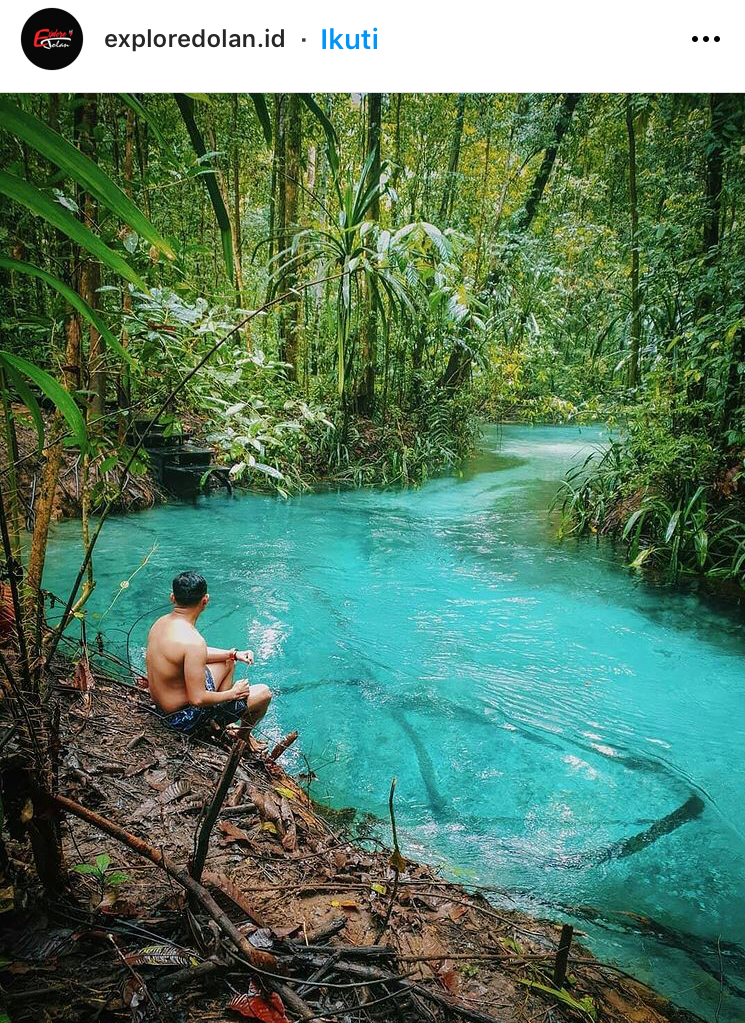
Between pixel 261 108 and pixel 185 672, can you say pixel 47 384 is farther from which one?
pixel 185 672

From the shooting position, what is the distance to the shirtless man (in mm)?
2295

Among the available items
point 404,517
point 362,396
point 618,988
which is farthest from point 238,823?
point 362,396

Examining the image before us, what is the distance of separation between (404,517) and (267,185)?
8.01 metres

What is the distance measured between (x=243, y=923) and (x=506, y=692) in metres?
2.63

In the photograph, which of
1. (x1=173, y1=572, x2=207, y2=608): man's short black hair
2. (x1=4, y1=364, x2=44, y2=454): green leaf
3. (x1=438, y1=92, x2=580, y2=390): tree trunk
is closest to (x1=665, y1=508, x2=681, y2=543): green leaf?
(x1=173, y1=572, x2=207, y2=608): man's short black hair

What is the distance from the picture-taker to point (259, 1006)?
1.00 m

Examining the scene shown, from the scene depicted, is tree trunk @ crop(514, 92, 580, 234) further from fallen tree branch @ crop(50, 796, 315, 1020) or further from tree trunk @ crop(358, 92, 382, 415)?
fallen tree branch @ crop(50, 796, 315, 1020)
